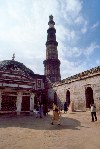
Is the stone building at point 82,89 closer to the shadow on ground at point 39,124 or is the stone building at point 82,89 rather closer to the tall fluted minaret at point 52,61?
the shadow on ground at point 39,124

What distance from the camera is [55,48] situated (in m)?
35.3

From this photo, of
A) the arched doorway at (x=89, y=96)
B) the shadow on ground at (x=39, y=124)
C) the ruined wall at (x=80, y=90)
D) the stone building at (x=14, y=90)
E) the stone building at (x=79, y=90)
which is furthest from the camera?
the arched doorway at (x=89, y=96)

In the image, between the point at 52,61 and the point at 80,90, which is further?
the point at 52,61

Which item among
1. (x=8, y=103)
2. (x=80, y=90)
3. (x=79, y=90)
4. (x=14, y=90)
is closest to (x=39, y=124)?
(x=8, y=103)

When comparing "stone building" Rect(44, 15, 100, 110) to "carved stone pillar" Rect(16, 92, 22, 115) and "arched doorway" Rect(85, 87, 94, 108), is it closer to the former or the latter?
"arched doorway" Rect(85, 87, 94, 108)

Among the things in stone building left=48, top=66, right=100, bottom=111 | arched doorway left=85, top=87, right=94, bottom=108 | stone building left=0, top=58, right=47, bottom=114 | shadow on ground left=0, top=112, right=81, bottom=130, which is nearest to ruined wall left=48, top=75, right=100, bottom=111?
stone building left=48, top=66, right=100, bottom=111

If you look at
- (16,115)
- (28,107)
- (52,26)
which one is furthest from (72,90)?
(52,26)

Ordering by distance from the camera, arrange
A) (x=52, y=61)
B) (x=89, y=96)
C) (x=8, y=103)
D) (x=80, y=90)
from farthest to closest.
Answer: (x=52, y=61)
(x=80, y=90)
(x=89, y=96)
(x=8, y=103)

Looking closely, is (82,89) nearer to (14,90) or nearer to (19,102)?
(19,102)

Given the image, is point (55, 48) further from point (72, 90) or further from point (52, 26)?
point (72, 90)

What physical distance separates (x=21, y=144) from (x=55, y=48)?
96.0ft

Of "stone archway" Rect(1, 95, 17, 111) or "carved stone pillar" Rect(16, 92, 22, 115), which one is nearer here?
"stone archway" Rect(1, 95, 17, 111)

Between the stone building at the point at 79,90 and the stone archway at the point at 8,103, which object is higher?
the stone building at the point at 79,90

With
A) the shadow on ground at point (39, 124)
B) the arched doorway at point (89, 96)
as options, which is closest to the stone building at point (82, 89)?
the arched doorway at point (89, 96)
